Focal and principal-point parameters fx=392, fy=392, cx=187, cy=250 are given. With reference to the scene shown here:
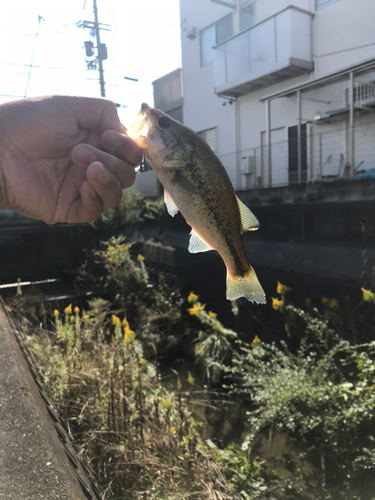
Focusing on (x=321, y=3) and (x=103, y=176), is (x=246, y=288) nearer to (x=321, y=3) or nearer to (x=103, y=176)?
(x=103, y=176)

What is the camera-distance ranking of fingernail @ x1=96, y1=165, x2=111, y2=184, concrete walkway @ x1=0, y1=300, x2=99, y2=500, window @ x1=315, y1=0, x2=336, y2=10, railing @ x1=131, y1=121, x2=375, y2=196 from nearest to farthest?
fingernail @ x1=96, y1=165, x2=111, y2=184 < concrete walkway @ x1=0, y1=300, x2=99, y2=500 < railing @ x1=131, y1=121, x2=375, y2=196 < window @ x1=315, y1=0, x2=336, y2=10

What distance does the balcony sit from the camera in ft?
36.3

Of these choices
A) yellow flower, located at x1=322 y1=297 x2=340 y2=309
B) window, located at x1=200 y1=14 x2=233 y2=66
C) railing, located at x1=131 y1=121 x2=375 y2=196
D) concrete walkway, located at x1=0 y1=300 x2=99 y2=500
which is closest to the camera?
concrete walkway, located at x1=0 y1=300 x2=99 y2=500

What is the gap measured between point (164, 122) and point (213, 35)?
622 inches

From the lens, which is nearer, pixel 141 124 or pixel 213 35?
pixel 141 124

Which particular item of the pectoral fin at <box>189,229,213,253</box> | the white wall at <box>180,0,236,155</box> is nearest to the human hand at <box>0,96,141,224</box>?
the pectoral fin at <box>189,229,213,253</box>

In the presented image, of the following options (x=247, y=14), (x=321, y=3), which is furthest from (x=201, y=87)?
(x=321, y=3)

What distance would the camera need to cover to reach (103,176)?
Answer: 65.1 inches

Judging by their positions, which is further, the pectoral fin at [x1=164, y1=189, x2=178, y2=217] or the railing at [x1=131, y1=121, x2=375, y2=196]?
the railing at [x1=131, y1=121, x2=375, y2=196]

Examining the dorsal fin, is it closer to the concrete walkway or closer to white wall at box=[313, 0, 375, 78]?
the concrete walkway

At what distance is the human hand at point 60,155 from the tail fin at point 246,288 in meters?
0.72

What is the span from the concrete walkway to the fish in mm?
1286

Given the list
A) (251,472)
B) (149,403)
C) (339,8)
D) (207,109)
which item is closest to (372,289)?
(251,472)

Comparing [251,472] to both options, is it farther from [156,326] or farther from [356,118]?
[356,118]
